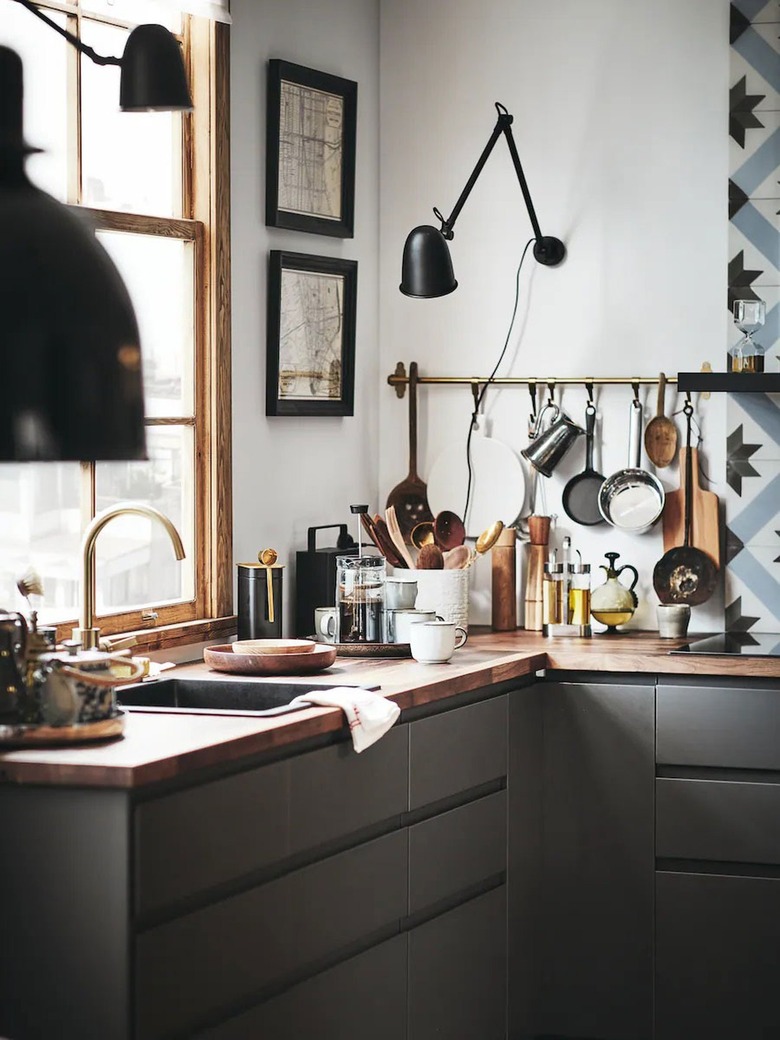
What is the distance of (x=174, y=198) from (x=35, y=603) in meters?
1.04

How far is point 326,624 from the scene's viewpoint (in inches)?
140

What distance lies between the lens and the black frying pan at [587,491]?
4039 millimetres

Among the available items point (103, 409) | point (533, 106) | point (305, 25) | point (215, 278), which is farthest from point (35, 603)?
point (533, 106)

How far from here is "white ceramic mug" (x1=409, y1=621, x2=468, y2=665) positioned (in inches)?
128

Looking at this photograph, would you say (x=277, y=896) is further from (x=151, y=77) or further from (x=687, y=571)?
(x=687, y=571)

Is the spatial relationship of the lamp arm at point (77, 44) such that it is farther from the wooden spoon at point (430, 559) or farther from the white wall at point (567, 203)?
the white wall at point (567, 203)

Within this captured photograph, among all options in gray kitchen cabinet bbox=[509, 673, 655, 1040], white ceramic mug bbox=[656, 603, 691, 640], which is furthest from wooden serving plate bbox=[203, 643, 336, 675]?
white ceramic mug bbox=[656, 603, 691, 640]

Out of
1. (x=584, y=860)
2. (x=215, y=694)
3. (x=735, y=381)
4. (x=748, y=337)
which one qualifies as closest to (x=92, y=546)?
(x=215, y=694)

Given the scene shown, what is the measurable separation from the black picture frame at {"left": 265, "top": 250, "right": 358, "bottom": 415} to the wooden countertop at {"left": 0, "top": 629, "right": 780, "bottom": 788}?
2.44 feet

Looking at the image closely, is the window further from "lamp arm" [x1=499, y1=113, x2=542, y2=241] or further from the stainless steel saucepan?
the stainless steel saucepan

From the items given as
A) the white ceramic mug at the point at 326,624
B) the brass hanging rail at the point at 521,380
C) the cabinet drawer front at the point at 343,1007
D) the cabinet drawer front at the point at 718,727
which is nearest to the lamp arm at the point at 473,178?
the brass hanging rail at the point at 521,380

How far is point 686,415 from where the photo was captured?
13.0 ft

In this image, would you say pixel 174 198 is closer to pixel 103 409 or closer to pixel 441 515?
pixel 441 515

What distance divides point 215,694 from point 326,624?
55 cm
